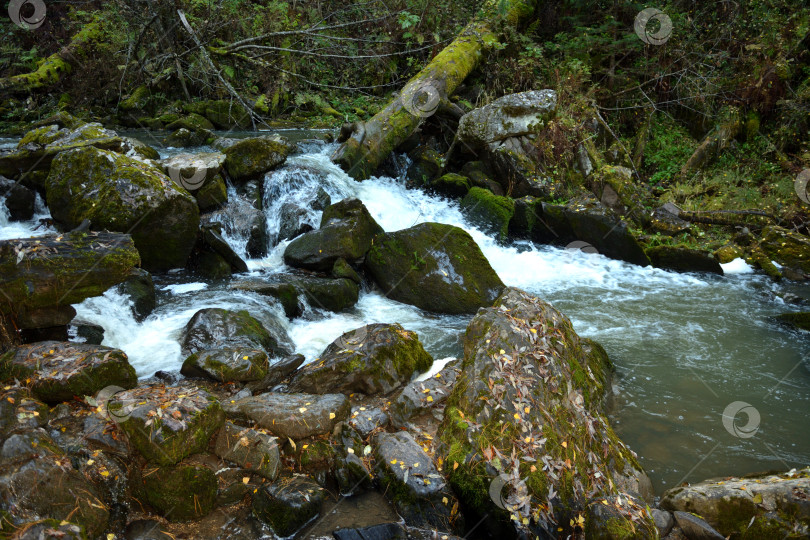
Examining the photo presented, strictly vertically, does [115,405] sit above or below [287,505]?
above

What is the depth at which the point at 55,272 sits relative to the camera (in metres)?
4.52

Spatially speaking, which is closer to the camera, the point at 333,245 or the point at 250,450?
the point at 250,450

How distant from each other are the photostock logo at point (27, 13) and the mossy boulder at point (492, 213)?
14.9 m

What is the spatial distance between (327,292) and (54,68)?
13.6 metres

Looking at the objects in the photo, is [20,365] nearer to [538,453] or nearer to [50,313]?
[50,313]

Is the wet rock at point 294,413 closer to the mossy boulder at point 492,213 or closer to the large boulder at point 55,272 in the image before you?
the large boulder at point 55,272

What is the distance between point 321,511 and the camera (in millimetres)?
3469

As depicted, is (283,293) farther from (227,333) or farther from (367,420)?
(367,420)

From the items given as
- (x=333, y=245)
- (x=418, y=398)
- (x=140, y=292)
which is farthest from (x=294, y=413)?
(x=333, y=245)

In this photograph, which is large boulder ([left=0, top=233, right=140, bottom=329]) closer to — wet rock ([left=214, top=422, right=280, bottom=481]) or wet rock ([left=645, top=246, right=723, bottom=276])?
wet rock ([left=214, top=422, right=280, bottom=481])

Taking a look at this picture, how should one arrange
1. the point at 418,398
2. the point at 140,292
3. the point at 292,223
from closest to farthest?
the point at 418,398
the point at 140,292
the point at 292,223

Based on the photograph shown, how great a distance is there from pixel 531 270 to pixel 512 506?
665 cm

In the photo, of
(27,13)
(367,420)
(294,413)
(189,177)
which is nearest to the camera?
(294,413)

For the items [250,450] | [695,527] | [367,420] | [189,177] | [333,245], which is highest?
[189,177]
